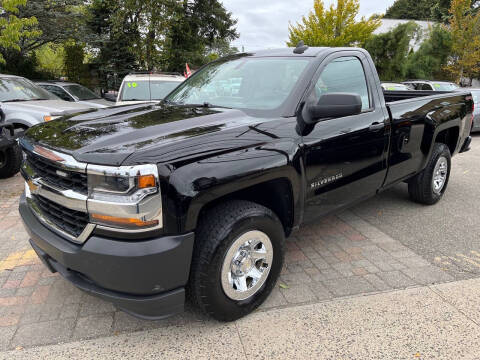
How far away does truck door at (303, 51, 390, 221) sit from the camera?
2.87 meters

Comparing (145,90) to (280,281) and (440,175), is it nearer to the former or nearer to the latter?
(440,175)

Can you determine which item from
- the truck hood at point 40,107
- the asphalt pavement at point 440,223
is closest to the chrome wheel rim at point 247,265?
the asphalt pavement at point 440,223

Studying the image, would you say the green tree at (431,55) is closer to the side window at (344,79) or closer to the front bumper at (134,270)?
the side window at (344,79)

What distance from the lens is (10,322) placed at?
101 inches

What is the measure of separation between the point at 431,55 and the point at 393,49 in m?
3.28

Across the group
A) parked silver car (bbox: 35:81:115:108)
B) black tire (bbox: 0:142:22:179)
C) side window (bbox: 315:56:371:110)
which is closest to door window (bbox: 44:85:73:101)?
parked silver car (bbox: 35:81:115:108)

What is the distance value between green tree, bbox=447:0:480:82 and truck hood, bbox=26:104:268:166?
22644 mm

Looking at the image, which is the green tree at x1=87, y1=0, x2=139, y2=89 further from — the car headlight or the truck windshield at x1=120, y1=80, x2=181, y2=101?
the car headlight

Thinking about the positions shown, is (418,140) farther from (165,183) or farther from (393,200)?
(165,183)

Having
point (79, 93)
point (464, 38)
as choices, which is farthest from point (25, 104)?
point (464, 38)

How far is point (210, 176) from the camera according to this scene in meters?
2.13

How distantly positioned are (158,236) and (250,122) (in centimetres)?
107

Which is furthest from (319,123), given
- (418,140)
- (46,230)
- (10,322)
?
(10,322)

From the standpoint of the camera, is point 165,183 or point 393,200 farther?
point 393,200
